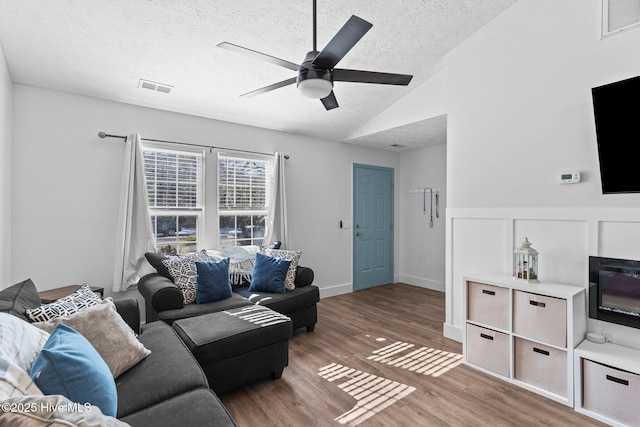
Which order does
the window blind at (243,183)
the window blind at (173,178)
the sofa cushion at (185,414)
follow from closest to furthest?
1. the sofa cushion at (185,414)
2. the window blind at (173,178)
3. the window blind at (243,183)

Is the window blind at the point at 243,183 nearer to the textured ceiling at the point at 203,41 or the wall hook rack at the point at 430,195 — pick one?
the textured ceiling at the point at 203,41

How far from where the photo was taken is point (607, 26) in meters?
2.29

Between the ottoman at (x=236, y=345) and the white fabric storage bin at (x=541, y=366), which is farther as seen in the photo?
the white fabric storage bin at (x=541, y=366)

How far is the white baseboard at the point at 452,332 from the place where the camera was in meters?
3.17

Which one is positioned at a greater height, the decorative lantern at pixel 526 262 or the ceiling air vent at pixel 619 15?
the ceiling air vent at pixel 619 15

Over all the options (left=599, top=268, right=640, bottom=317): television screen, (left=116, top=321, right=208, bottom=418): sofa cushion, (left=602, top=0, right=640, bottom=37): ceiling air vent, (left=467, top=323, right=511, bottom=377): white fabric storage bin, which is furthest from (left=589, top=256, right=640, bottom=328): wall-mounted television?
(left=116, top=321, right=208, bottom=418): sofa cushion

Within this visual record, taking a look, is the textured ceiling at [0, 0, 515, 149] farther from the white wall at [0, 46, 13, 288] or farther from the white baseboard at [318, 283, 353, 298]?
the white baseboard at [318, 283, 353, 298]

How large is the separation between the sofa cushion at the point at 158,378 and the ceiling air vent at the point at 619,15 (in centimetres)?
364

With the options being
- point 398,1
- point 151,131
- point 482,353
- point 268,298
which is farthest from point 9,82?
point 482,353

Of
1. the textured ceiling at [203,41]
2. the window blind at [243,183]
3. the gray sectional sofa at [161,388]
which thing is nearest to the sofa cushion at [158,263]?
the window blind at [243,183]

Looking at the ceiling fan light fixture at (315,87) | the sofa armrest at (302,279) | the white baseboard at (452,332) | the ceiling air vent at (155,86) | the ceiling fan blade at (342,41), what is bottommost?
the white baseboard at (452,332)

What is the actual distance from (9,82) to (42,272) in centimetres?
170

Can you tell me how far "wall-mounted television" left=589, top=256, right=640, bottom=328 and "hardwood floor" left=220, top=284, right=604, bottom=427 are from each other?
0.73 meters

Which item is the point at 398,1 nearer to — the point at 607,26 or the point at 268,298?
the point at 607,26
